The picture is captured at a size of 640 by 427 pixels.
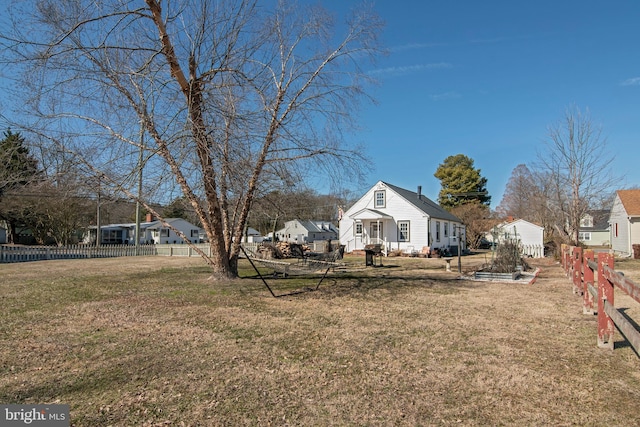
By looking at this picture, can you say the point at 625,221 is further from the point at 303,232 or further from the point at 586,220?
the point at 303,232

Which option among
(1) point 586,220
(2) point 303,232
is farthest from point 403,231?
(2) point 303,232

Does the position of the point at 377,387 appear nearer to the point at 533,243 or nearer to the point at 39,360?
the point at 39,360

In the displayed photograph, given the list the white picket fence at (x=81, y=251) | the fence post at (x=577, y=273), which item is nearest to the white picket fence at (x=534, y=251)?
the white picket fence at (x=81, y=251)

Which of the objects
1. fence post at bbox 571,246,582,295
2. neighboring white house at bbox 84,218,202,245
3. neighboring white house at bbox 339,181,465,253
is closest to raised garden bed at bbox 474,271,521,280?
fence post at bbox 571,246,582,295

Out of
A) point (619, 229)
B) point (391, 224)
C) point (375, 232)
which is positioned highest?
point (391, 224)

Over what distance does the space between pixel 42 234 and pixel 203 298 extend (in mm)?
37680

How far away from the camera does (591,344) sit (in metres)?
5.07

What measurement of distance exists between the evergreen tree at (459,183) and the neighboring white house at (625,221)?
19.0 m

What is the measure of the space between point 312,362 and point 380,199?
24.4 meters

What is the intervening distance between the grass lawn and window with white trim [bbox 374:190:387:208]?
20.1 m

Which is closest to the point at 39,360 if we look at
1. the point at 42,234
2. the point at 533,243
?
the point at 533,243

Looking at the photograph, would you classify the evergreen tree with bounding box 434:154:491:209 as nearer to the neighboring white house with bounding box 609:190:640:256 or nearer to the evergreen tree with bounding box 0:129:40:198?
the neighboring white house with bounding box 609:190:640:256

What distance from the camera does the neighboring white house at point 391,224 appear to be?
86.0 ft

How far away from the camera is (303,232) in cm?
5950
